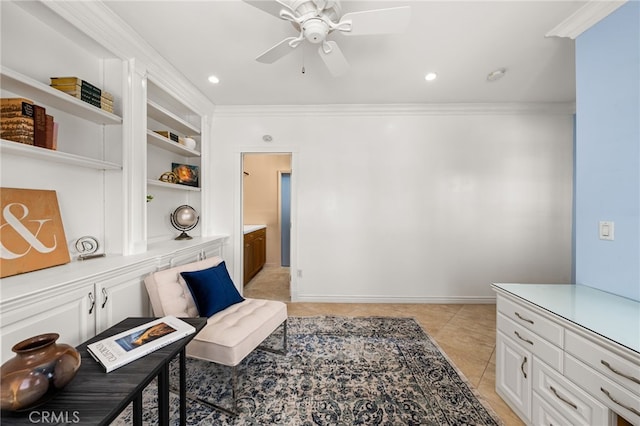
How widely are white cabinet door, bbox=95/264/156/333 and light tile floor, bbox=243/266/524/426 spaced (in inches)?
62.6

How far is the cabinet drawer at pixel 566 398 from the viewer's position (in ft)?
3.57

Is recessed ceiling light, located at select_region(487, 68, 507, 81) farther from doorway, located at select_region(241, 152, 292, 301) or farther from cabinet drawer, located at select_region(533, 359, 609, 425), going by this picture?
doorway, located at select_region(241, 152, 292, 301)

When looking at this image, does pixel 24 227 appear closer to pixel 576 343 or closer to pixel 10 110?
pixel 10 110

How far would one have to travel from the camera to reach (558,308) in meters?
1.31

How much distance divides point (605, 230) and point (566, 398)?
1.00 meters

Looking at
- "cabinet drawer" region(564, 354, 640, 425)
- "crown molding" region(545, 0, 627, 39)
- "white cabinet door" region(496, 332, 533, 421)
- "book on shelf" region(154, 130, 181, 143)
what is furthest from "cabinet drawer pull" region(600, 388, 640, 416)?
"book on shelf" region(154, 130, 181, 143)

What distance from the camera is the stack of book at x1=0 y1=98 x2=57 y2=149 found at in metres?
1.36

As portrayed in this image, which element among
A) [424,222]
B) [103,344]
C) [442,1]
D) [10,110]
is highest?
[442,1]

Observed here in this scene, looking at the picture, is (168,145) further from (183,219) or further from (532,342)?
(532,342)

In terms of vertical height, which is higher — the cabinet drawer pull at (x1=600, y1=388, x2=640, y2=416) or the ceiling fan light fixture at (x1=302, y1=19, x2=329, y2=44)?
the ceiling fan light fixture at (x1=302, y1=19, x2=329, y2=44)

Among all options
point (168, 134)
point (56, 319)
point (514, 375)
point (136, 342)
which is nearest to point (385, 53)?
point (168, 134)

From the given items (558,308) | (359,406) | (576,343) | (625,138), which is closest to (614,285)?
(558,308)

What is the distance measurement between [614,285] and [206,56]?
3387 millimetres

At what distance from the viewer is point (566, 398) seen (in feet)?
3.95
